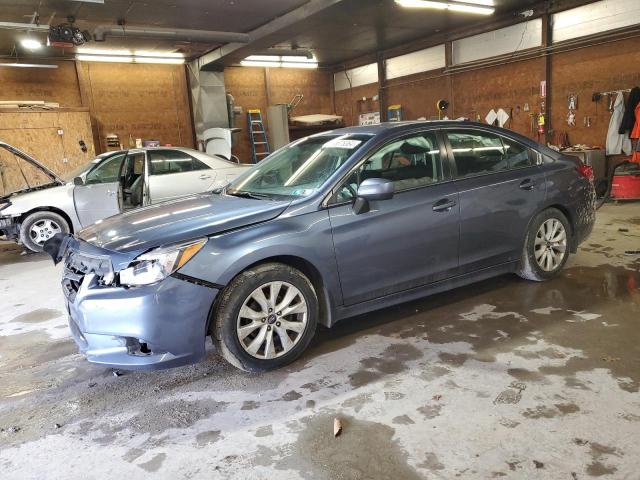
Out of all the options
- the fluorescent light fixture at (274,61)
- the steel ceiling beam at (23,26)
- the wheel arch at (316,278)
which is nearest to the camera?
the wheel arch at (316,278)

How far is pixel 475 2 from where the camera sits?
30.7ft

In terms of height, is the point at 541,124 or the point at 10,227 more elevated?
the point at 541,124

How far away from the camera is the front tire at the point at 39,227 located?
23.8 feet

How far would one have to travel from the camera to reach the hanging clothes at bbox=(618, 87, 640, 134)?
8875 millimetres

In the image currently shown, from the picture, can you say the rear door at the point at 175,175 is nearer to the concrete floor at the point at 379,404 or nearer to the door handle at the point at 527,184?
the concrete floor at the point at 379,404

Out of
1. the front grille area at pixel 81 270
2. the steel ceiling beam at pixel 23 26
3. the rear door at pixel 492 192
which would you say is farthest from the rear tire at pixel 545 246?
the steel ceiling beam at pixel 23 26

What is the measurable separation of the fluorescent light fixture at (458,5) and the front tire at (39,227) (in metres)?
6.53

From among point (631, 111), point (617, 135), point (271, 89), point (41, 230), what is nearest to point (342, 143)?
point (41, 230)

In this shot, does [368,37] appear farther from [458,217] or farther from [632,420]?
[632,420]

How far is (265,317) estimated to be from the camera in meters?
2.94

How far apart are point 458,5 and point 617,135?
3915 mm

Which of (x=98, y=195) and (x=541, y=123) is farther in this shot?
(x=541, y=123)

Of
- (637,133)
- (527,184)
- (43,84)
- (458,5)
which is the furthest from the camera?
(43,84)

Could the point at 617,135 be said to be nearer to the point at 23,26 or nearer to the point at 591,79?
the point at 591,79
